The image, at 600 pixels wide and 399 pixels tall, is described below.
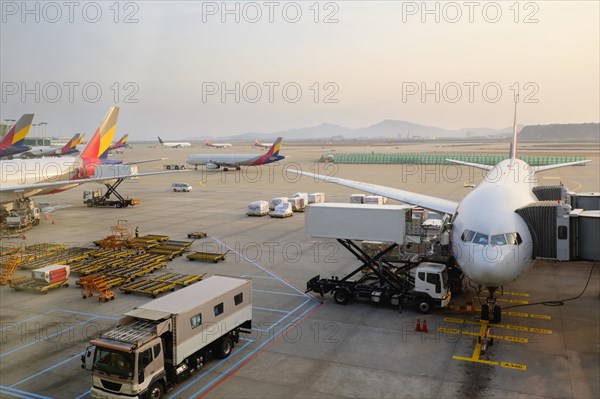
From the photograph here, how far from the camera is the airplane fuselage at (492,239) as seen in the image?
64.7 ft

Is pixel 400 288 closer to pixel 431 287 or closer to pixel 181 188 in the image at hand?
pixel 431 287

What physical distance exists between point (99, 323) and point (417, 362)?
14619 millimetres

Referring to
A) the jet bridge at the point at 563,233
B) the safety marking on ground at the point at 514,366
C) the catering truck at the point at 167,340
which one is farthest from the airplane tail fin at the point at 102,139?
the safety marking on ground at the point at 514,366

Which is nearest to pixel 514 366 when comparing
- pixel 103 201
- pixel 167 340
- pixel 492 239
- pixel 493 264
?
pixel 493 264

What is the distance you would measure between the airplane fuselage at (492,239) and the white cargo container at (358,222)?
278cm

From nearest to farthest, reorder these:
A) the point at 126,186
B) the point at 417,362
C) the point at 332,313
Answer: the point at 417,362, the point at 332,313, the point at 126,186

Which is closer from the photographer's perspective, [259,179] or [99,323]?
[99,323]

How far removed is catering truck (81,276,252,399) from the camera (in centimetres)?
1466

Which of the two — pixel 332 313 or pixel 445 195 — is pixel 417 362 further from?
pixel 445 195

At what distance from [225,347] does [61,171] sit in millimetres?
39066

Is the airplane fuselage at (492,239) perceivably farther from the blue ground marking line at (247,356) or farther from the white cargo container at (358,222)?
the blue ground marking line at (247,356)

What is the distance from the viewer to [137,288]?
26.7m

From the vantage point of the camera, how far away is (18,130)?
282 feet

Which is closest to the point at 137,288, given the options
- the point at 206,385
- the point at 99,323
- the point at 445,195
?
the point at 99,323
